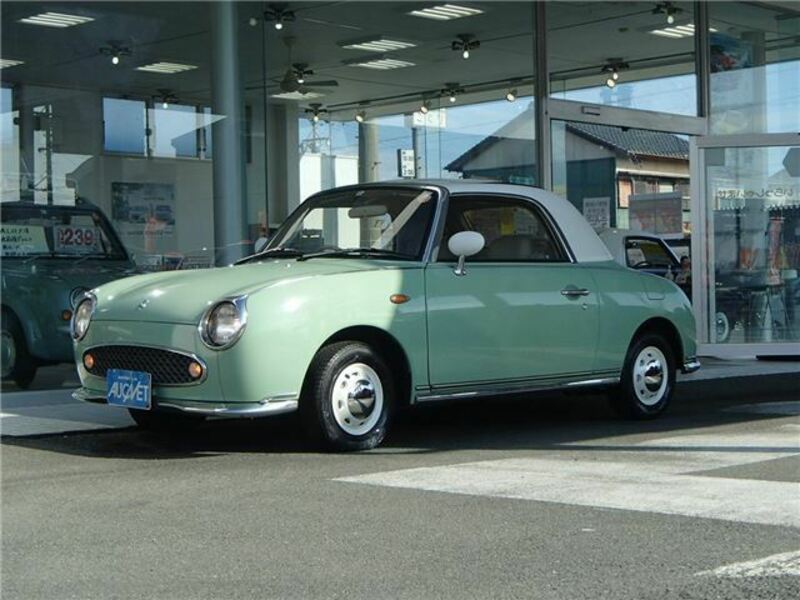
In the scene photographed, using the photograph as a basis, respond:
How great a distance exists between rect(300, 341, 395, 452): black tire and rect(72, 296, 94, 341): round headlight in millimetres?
1487

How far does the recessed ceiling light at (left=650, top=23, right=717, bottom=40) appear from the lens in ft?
49.0

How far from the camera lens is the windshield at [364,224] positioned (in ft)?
25.2

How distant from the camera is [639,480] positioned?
6.12m

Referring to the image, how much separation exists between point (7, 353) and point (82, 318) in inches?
126

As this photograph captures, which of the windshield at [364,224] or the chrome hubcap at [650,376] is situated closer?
the windshield at [364,224]

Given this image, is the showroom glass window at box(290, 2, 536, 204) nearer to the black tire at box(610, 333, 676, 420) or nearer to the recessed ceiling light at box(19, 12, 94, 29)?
the recessed ceiling light at box(19, 12, 94, 29)

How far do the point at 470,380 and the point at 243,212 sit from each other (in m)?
5.03

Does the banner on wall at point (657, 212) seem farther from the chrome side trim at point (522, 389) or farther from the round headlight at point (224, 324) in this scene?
the round headlight at point (224, 324)

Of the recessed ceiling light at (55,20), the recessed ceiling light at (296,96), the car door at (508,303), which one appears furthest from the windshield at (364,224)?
the recessed ceiling light at (296,96)

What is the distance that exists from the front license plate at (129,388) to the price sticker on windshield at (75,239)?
3926 millimetres

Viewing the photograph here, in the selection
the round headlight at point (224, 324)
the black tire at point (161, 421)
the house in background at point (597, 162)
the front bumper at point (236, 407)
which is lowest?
the black tire at point (161, 421)

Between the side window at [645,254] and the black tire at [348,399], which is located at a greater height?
the side window at [645,254]

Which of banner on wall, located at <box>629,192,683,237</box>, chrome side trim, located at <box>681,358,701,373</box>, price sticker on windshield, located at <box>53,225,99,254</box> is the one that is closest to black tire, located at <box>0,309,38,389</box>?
price sticker on windshield, located at <box>53,225,99,254</box>

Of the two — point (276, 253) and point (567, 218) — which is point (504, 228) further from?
point (276, 253)
